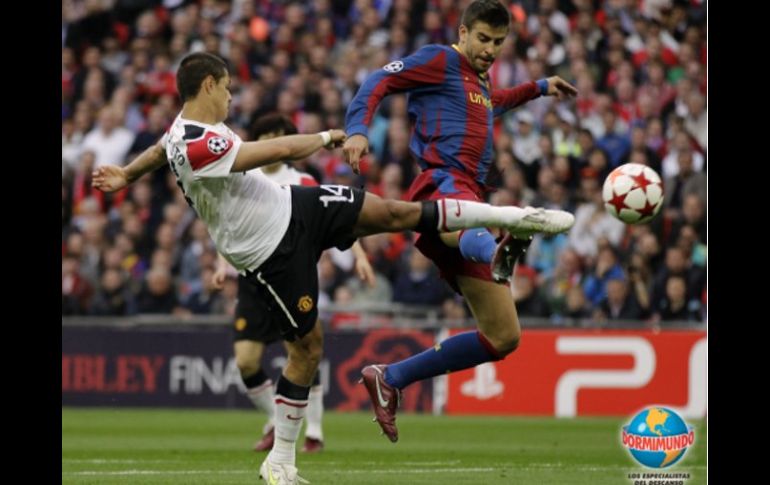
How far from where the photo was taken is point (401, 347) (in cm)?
1650

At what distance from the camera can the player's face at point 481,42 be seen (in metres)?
9.04

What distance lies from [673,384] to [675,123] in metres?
3.77

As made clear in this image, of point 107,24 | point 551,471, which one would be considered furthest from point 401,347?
point 107,24

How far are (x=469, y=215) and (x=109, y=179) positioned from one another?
218cm

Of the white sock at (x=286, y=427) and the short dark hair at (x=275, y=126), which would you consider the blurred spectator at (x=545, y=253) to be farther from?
the white sock at (x=286, y=427)

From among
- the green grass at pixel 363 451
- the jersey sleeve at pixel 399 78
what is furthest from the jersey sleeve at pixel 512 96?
the green grass at pixel 363 451

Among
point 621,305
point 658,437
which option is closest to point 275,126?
point 658,437

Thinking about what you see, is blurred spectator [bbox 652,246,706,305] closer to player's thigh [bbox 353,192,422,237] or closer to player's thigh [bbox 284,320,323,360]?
player's thigh [bbox 284,320,323,360]

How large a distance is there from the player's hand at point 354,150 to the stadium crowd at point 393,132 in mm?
7847
